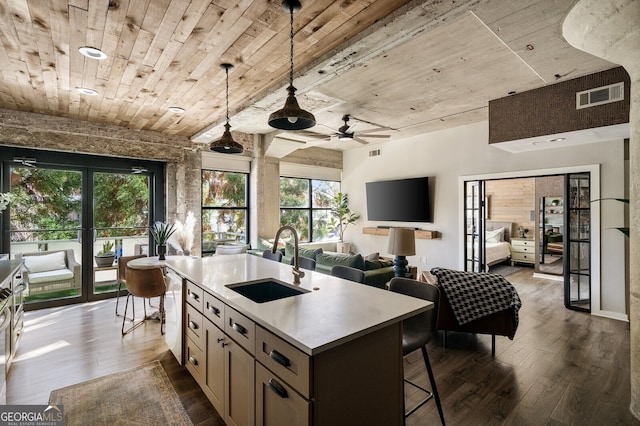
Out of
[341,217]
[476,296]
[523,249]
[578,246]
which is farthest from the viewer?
[523,249]

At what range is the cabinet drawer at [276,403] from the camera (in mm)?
1245

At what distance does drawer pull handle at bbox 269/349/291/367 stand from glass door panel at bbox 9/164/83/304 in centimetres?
452

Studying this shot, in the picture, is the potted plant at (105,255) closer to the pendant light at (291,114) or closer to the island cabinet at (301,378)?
the island cabinet at (301,378)

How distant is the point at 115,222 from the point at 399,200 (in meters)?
5.11

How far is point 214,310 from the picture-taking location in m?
2.01

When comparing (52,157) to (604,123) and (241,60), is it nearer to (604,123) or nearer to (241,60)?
(241,60)

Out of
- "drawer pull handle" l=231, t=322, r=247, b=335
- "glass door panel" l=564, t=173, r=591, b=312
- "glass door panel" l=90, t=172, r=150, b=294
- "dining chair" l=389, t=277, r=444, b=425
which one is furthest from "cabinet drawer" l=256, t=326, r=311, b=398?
"glass door panel" l=564, t=173, r=591, b=312

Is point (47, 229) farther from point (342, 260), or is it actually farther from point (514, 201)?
point (514, 201)

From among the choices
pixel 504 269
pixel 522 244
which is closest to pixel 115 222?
pixel 504 269

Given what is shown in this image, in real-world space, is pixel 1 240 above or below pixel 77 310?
above

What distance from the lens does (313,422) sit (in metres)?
1.21

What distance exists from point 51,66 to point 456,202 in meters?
5.80

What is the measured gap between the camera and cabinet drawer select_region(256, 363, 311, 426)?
1.25 meters

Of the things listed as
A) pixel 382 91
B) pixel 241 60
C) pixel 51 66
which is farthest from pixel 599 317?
pixel 51 66
